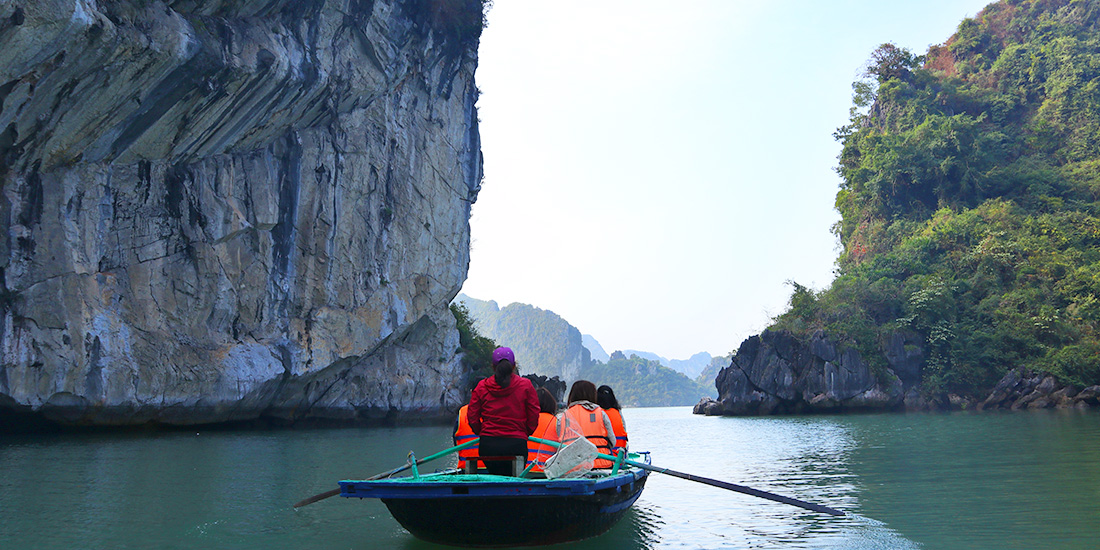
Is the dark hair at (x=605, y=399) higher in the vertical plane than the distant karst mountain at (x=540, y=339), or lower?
lower

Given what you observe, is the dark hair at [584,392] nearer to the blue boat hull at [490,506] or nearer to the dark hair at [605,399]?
the dark hair at [605,399]

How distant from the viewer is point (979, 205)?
4156 centimetres

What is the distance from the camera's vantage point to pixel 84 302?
1923cm

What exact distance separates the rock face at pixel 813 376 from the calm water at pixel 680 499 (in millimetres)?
20444

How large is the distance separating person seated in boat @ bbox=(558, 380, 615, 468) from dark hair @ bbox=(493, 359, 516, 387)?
0.95m

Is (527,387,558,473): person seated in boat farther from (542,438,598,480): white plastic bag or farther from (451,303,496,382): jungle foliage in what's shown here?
(451,303,496,382): jungle foliage

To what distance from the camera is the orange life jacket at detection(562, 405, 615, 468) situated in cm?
676

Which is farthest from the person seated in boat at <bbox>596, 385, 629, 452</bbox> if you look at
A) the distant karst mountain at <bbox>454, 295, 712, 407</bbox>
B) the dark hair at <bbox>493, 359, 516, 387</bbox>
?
the distant karst mountain at <bbox>454, 295, 712, 407</bbox>

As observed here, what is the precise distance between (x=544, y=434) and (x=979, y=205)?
4300 centimetres

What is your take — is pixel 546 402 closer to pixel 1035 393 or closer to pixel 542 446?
pixel 542 446

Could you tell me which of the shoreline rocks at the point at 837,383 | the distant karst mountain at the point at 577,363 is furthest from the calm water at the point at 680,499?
the distant karst mountain at the point at 577,363

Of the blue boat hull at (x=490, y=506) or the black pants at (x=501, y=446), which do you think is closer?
the blue boat hull at (x=490, y=506)

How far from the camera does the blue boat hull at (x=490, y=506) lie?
5582 mm

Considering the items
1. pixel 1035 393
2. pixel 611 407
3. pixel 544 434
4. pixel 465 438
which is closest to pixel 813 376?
pixel 1035 393
